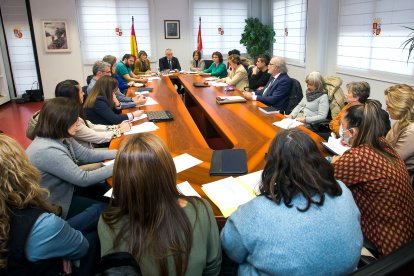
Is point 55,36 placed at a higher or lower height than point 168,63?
higher

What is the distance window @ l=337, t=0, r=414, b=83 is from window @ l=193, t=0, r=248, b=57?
11.6ft

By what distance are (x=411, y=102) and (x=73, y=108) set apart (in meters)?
2.23

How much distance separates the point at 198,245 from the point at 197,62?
7.08 metres

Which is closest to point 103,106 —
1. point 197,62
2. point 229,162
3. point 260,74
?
point 229,162

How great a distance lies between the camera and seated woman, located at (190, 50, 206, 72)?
24.8 ft

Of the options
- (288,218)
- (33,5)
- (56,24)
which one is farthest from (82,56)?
(288,218)

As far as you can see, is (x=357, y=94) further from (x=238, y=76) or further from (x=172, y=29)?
(x=172, y=29)

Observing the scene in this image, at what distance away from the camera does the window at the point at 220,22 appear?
26.8ft

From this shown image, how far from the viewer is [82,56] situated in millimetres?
7758

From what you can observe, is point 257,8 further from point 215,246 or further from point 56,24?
point 215,246

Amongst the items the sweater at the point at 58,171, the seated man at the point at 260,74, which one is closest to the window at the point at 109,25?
the seated man at the point at 260,74

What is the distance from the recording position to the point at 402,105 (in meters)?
2.18

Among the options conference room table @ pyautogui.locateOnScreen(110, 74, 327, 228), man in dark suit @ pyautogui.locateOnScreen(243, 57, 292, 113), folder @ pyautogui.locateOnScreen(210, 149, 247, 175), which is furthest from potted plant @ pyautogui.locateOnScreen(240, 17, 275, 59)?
folder @ pyautogui.locateOnScreen(210, 149, 247, 175)

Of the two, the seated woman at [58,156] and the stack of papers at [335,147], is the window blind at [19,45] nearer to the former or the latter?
the seated woman at [58,156]
